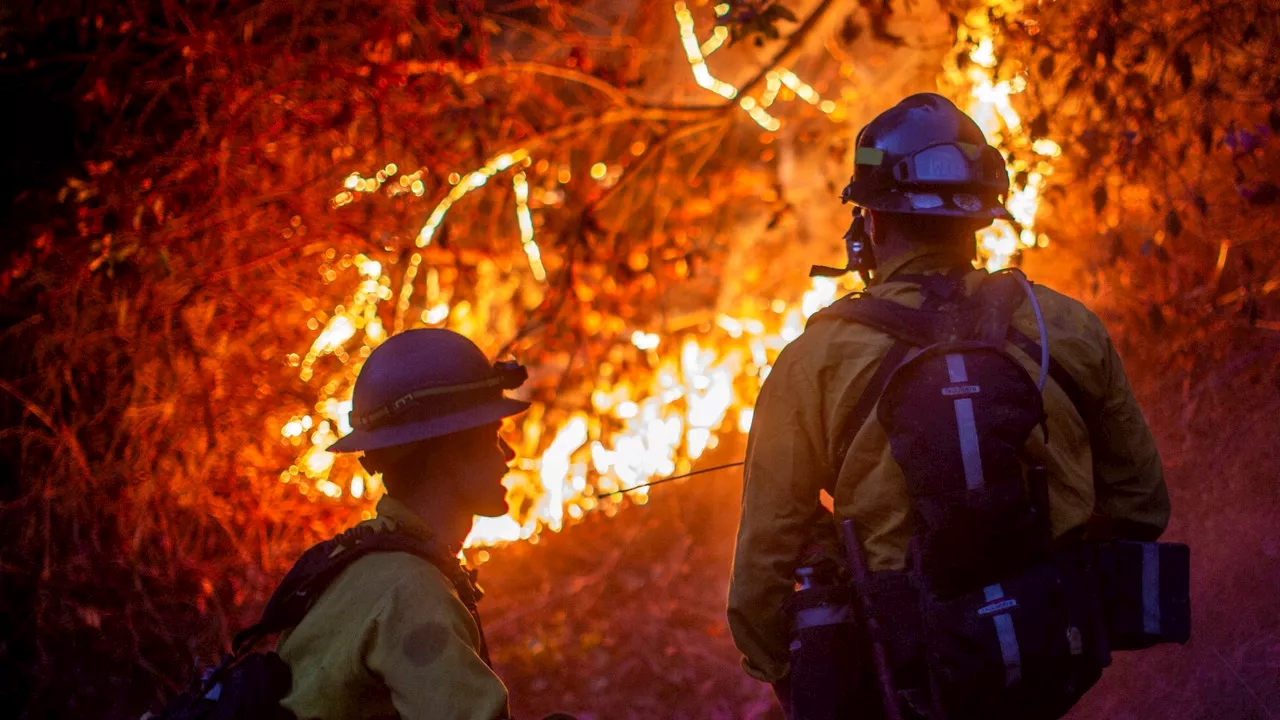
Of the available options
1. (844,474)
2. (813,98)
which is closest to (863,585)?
(844,474)

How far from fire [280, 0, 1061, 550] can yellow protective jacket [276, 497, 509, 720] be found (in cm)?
452

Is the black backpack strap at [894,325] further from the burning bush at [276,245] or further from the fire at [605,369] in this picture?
the fire at [605,369]

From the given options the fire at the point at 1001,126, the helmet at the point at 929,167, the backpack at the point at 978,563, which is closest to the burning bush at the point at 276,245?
the fire at the point at 1001,126

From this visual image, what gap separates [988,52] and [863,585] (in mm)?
4739

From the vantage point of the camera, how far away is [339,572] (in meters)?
2.54

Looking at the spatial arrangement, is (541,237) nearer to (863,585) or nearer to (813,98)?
(813,98)

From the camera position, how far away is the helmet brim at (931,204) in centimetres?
308

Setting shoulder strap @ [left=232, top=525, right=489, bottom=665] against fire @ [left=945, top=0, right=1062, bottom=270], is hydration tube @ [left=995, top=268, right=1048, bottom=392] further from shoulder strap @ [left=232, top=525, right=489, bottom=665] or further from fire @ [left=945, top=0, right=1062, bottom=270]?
fire @ [left=945, top=0, right=1062, bottom=270]

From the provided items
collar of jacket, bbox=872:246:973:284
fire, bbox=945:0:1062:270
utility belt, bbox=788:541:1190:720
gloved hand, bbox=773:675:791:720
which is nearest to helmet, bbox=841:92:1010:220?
collar of jacket, bbox=872:246:973:284

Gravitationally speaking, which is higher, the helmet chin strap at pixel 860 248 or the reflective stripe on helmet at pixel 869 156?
the reflective stripe on helmet at pixel 869 156

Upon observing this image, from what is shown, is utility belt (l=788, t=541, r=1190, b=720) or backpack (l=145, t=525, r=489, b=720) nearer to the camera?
backpack (l=145, t=525, r=489, b=720)

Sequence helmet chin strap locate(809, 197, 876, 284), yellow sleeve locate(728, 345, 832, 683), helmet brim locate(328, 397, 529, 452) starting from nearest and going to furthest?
helmet brim locate(328, 397, 529, 452) < yellow sleeve locate(728, 345, 832, 683) < helmet chin strap locate(809, 197, 876, 284)

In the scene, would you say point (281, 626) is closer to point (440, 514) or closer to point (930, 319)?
point (440, 514)

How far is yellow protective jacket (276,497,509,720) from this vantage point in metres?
2.27
